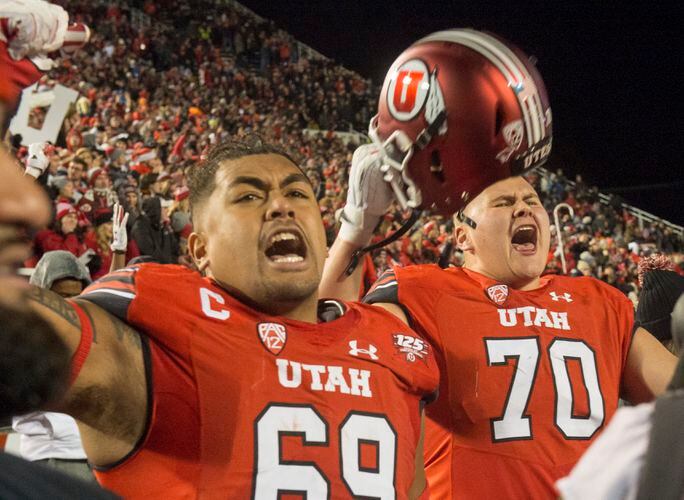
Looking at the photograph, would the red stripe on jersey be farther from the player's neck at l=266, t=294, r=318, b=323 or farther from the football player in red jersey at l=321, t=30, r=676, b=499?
the football player in red jersey at l=321, t=30, r=676, b=499

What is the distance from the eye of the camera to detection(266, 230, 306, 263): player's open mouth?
2.07m

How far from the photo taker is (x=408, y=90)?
2184 mm

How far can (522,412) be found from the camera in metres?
2.48

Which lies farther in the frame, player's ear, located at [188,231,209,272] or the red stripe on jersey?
player's ear, located at [188,231,209,272]

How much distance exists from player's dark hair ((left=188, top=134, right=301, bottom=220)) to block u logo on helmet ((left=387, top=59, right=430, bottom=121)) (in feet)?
1.03

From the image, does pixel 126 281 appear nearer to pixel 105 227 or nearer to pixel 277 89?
pixel 105 227

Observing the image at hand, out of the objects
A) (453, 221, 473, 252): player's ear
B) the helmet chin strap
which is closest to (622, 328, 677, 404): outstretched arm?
(453, 221, 473, 252): player's ear

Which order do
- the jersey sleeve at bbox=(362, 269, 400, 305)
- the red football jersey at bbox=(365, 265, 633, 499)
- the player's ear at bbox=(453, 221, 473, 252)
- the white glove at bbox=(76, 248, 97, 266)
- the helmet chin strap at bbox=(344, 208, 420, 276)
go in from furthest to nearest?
1. the white glove at bbox=(76, 248, 97, 266)
2. the player's ear at bbox=(453, 221, 473, 252)
3. the jersey sleeve at bbox=(362, 269, 400, 305)
4. the red football jersey at bbox=(365, 265, 633, 499)
5. the helmet chin strap at bbox=(344, 208, 420, 276)

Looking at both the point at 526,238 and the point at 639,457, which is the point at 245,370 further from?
the point at 526,238

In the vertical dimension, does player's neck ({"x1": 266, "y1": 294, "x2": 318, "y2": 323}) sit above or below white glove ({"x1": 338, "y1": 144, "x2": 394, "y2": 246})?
below

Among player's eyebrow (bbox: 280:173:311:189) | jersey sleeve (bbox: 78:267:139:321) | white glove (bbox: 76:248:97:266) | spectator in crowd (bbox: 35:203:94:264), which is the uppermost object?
player's eyebrow (bbox: 280:173:311:189)

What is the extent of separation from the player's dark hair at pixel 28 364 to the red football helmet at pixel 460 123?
1.42 m

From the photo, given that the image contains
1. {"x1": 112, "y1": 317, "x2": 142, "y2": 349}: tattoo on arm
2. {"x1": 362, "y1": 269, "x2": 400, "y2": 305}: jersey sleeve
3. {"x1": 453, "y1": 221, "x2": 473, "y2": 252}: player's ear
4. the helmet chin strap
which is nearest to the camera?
{"x1": 112, "y1": 317, "x2": 142, "y2": 349}: tattoo on arm

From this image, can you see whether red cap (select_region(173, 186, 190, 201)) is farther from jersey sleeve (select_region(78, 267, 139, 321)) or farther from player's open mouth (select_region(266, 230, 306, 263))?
jersey sleeve (select_region(78, 267, 139, 321))
